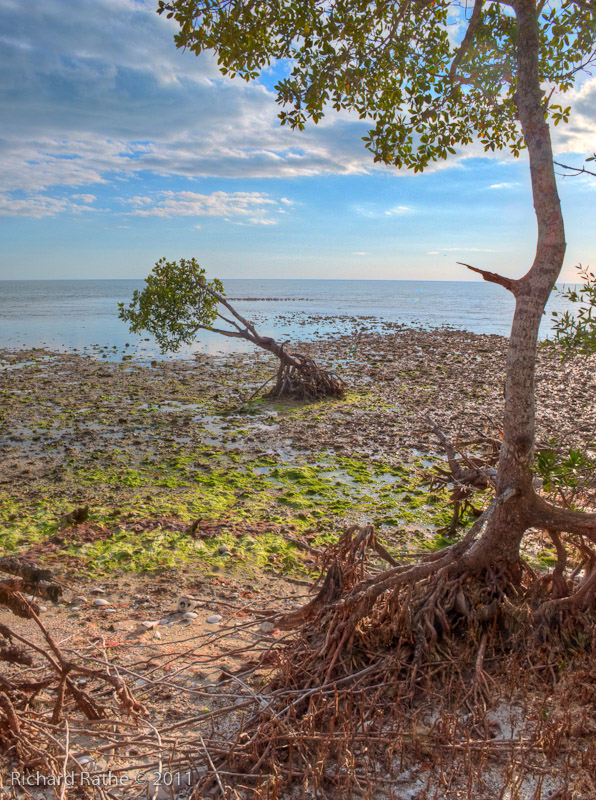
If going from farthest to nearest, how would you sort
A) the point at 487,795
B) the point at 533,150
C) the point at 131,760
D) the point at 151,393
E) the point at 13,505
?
the point at 151,393 < the point at 13,505 < the point at 533,150 < the point at 131,760 < the point at 487,795

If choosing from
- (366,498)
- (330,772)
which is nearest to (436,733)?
(330,772)

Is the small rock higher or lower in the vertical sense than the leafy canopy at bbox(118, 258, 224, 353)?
lower

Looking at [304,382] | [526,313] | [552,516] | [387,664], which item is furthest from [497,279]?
[304,382]

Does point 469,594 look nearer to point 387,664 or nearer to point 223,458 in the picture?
point 387,664

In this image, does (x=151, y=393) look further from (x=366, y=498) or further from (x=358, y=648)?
→ (x=358, y=648)

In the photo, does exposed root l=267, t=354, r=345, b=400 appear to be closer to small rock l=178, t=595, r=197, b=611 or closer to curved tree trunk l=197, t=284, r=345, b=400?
curved tree trunk l=197, t=284, r=345, b=400

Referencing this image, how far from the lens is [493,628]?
3.93 m

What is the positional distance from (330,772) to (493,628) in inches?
59.0

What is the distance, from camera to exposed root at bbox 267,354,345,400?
15.2 meters

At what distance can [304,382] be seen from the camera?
15188mm

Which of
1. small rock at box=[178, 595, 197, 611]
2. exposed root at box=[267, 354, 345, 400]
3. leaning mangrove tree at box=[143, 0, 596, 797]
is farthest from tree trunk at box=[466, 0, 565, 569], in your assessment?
exposed root at box=[267, 354, 345, 400]

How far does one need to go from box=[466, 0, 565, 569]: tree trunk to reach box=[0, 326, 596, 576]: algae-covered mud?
200 centimetres

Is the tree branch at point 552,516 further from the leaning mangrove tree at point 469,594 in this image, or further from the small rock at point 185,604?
the small rock at point 185,604

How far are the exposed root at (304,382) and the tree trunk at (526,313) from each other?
10998 mm
